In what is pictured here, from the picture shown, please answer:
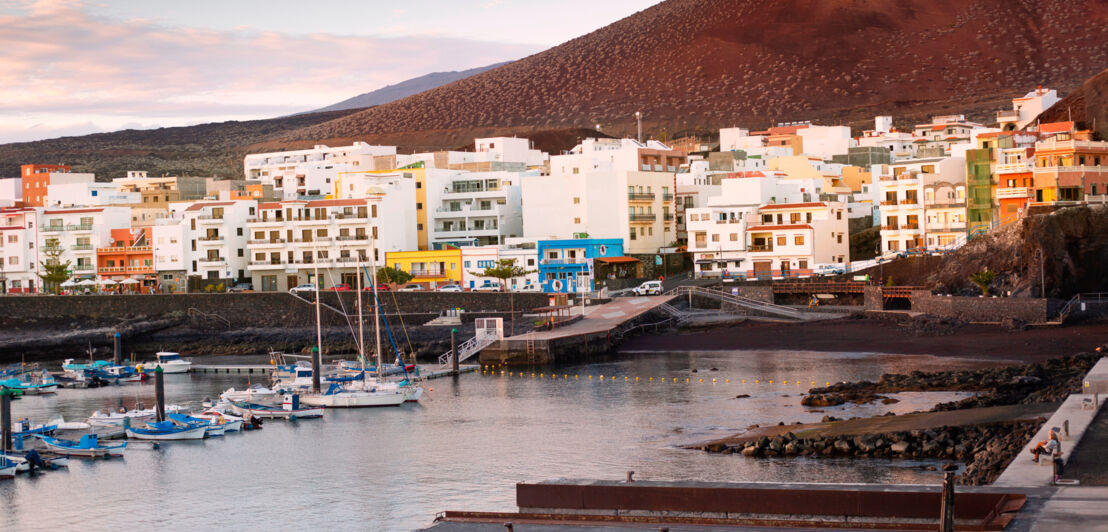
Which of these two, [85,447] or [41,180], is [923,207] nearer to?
[85,447]

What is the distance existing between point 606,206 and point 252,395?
4071 centimetres

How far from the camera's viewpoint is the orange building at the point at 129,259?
96150mm

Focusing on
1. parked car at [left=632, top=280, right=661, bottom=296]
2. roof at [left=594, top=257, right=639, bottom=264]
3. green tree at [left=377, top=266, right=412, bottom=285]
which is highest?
roof at [left=594, top=257, right=639, bottom=264]

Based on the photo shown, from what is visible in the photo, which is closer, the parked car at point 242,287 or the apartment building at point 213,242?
the parked car at point 242,287

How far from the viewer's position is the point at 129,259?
3831 inches

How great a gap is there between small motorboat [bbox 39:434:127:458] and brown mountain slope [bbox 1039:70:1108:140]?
6074 centimetres

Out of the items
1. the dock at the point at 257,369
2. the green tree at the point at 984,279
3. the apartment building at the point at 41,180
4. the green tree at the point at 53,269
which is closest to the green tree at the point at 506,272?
the dock at the point at 257,369

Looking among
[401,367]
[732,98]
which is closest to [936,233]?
[401,367]

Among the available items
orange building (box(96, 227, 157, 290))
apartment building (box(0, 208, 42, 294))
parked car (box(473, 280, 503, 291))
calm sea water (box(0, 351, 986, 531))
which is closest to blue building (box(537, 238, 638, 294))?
parked car (box(473, 280, 503, 291))

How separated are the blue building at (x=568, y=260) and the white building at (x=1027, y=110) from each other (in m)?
32.9

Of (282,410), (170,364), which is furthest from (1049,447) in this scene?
(170,364)

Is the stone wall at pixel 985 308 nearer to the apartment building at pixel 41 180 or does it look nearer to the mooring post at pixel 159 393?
the mooring post at pixel 159 393

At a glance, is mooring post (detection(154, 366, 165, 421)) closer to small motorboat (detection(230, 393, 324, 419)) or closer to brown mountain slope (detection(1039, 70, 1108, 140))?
small motorboat (detection(230, 393, 324, 419))

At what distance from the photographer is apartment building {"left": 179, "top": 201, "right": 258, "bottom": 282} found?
310 feet
